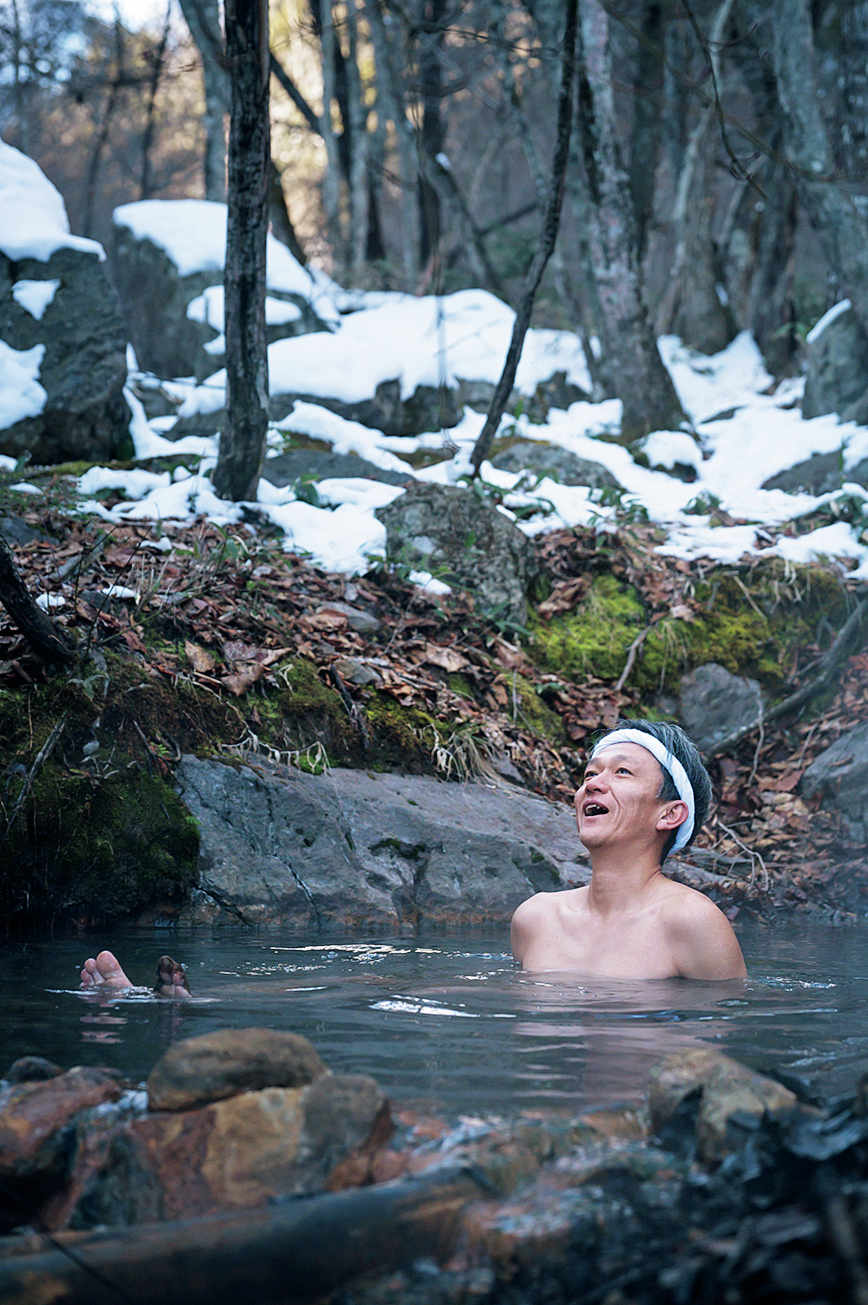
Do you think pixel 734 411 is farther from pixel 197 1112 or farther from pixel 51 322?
pixel 197 1112

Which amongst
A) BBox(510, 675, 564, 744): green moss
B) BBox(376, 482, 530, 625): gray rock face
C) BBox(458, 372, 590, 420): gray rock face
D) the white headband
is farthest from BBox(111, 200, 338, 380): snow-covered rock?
the white headband

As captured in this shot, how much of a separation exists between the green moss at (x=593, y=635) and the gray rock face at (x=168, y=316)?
16.4 feet

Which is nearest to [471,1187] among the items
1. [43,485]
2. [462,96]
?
[43,485]

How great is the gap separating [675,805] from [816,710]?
11.2ft

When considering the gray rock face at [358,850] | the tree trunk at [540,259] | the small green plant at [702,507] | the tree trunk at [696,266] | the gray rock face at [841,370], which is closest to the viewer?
the gray rock face at [358,850]

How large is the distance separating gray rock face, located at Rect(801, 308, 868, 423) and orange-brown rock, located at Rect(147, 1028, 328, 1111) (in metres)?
8.95

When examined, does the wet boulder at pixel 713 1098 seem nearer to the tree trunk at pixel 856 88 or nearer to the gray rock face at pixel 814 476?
the gray rock face at pixel 814 476

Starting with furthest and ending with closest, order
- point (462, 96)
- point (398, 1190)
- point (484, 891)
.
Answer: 1. point (462, 96)
2. point (484, 891)
3. point (398, 1190)

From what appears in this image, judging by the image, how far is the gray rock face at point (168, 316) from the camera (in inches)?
416

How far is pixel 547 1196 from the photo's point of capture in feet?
5.72

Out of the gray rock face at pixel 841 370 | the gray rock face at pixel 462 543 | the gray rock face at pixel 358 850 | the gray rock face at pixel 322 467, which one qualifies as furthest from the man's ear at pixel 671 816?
the gray rock face at pixel 841 370

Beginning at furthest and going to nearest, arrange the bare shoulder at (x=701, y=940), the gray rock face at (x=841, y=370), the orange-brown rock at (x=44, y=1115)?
the gray rock face at (x=841, y=370)
the bare shoulder at (x=701, y=940)
the orange-brown rock at (x=44, y=1115)

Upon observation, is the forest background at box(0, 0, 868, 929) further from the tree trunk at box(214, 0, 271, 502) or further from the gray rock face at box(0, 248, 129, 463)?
the gray rock face at box(0, 248, 129, 463)

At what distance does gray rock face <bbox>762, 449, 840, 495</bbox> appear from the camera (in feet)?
28.4
